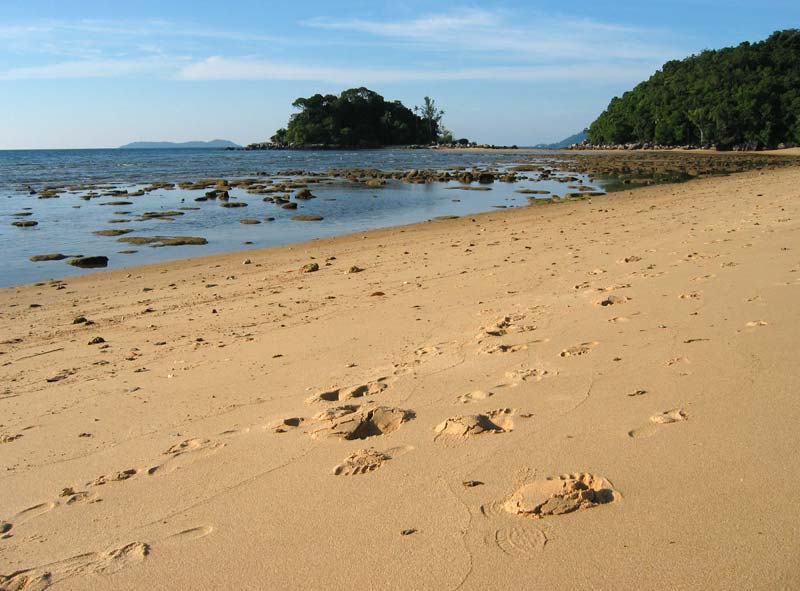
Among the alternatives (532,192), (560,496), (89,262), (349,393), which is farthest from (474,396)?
(532,192)

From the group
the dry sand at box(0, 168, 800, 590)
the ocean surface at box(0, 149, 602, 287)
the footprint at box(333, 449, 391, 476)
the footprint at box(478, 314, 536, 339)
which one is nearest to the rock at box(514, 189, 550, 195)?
the ocean surface at box(0, 149, 602, 287)

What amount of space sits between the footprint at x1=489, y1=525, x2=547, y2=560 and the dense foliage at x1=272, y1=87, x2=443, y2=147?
124010mm

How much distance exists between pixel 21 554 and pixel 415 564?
1.67 metres

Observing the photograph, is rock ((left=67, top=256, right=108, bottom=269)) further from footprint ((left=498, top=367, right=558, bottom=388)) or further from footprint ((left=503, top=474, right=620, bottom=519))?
footprint ((left=503, top=474, right=620, bottom=519))

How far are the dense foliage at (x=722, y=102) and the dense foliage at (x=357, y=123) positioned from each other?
1832 inches

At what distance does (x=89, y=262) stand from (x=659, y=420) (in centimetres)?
1194

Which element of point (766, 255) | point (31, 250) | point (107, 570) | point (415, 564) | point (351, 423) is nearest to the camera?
point (415, 564)

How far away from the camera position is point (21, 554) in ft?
8.89

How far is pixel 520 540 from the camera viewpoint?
2451 millimetres

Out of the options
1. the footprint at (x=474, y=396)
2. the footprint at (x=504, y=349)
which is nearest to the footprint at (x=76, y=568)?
the footprint at (x=474, y=396)

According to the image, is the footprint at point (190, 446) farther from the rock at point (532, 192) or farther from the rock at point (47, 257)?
the rock at point (532, 192)

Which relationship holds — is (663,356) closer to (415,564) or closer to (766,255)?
(415,564)

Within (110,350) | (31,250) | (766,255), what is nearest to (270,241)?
(31,250)

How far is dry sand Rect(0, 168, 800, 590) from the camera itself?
241 centimetres
